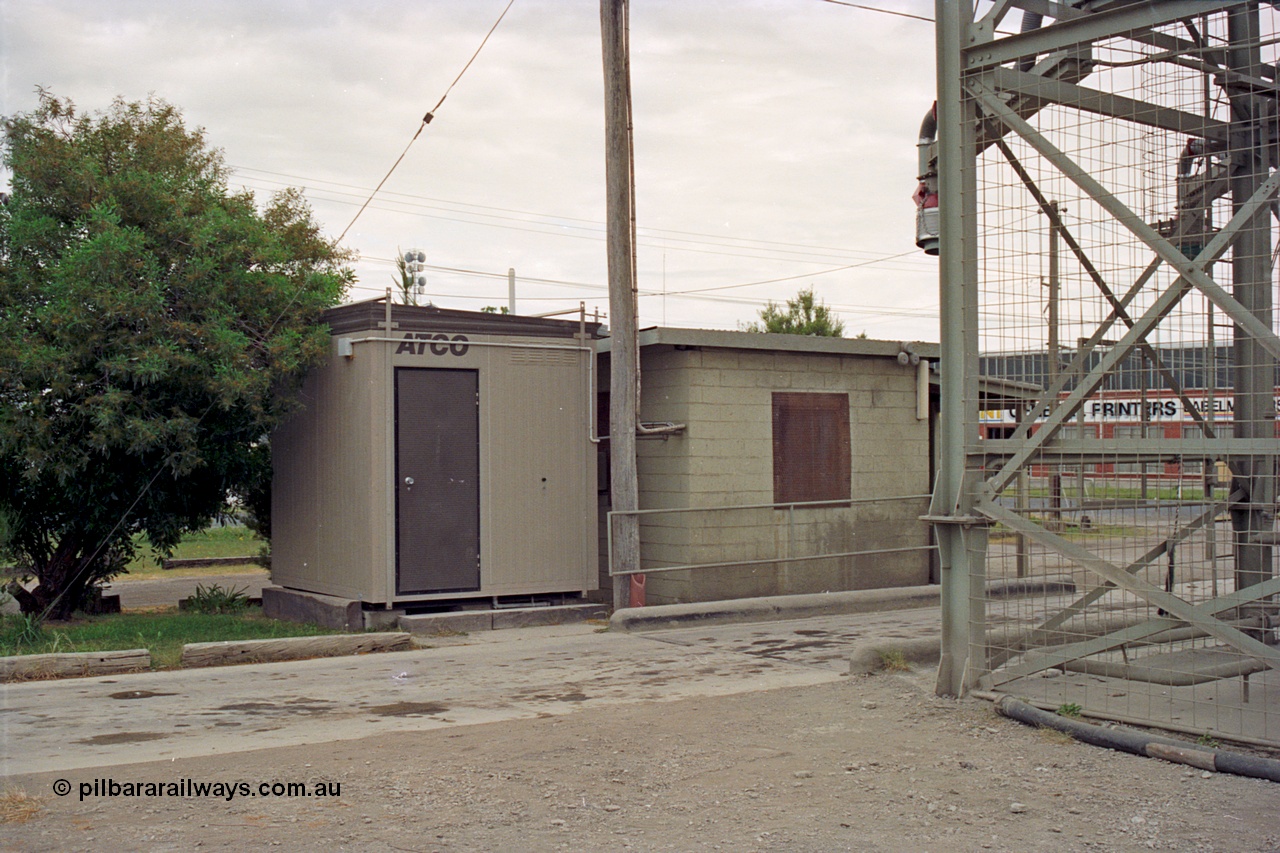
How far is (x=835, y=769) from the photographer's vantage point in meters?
6.16

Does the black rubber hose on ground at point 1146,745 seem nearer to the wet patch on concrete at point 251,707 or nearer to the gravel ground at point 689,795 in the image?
the gravel ground at point 689,795

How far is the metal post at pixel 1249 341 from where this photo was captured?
313 inches

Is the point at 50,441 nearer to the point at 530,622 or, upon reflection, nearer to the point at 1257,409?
the point at 530,622

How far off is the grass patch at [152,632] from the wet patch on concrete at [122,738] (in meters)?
2.56

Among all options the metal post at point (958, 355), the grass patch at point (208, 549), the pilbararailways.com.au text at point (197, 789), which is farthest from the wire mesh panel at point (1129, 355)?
the grass patch at point (208, 549)

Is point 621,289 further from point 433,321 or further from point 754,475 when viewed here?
point 754,475

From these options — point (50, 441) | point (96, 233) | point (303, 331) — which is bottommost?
point (50, 441)

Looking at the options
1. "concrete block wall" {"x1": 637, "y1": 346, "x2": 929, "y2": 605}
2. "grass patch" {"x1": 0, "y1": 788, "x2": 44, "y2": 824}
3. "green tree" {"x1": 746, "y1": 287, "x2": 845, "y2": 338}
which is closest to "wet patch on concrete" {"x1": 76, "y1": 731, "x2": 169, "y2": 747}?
"grass patch" {"x1": 0, "y1": 788, "x2": 44, "y2": 824}

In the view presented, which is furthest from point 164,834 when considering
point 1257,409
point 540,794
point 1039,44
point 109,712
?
point 1257,409

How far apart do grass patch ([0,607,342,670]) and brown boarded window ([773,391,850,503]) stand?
545cm

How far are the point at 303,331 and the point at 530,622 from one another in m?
3.81

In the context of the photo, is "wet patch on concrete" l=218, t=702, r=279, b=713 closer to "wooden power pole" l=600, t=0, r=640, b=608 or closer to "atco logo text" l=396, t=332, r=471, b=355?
"atco logo text" l=396, t=332, r=471, b=355

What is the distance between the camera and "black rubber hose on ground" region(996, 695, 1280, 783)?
19.0ft

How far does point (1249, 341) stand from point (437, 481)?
24.3ft
